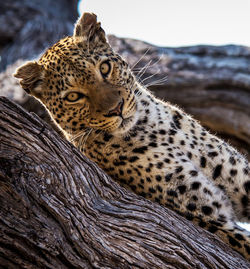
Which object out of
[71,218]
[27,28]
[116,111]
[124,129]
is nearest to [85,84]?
[116,111]

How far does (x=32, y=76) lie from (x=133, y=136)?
4.45 ft

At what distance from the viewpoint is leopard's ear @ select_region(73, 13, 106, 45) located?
552 cm

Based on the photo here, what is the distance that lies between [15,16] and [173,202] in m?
7.21

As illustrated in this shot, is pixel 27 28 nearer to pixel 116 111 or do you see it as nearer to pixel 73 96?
pixel 73 96

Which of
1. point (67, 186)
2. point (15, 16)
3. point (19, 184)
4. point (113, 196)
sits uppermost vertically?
point (15, 16)

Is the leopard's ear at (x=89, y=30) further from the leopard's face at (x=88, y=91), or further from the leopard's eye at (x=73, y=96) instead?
the leopard's eye at (x=73, y=96)

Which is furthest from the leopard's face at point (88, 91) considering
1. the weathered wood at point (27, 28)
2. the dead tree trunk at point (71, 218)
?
the weathered wood at point (27, 28)

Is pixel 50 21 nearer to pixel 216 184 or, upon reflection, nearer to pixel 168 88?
pixel 168 88

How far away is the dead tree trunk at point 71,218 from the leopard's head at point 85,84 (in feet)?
3.75

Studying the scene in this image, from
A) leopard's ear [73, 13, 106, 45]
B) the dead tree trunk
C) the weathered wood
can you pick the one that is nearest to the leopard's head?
leopard's ear [73, 13, 106, 45]

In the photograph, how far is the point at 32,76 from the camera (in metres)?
5.41

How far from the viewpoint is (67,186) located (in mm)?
3664

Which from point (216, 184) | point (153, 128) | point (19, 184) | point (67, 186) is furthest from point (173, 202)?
point (19, 184)

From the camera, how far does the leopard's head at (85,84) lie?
5059 millimetres
